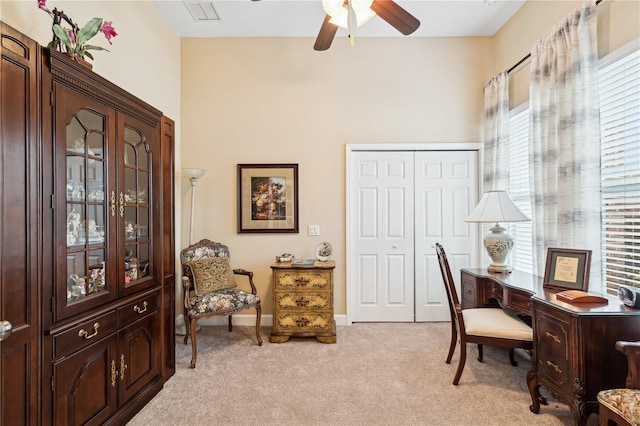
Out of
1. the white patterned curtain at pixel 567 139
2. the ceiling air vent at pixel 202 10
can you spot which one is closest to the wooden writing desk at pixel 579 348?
the white patterned curtain at pixel 567 139

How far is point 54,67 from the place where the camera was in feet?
4.87

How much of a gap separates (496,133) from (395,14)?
2.11 m

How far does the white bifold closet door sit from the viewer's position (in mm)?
3764

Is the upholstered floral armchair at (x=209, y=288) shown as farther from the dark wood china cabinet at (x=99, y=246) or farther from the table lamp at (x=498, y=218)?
the table lamp at (x=498, y=218)

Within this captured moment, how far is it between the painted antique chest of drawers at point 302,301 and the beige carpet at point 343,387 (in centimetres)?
15

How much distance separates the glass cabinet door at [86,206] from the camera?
165 centimetres

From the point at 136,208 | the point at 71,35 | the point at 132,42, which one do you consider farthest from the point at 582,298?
the point at 132,42

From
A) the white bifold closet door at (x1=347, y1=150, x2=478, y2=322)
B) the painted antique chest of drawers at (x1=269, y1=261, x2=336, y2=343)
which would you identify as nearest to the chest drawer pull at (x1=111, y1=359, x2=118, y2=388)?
the painted antique chest of drawers at (x1=269, y1=261, x2=336, y2=343)

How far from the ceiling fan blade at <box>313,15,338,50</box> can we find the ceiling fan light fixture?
0.43 ft

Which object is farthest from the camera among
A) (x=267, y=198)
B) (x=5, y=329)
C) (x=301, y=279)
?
(x=267, y=198)

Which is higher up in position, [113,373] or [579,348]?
[579,348]

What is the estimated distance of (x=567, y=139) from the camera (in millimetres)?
2377

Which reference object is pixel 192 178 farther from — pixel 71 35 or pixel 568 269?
pixel 568 269

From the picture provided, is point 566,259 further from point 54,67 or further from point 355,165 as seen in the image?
point 54,67
